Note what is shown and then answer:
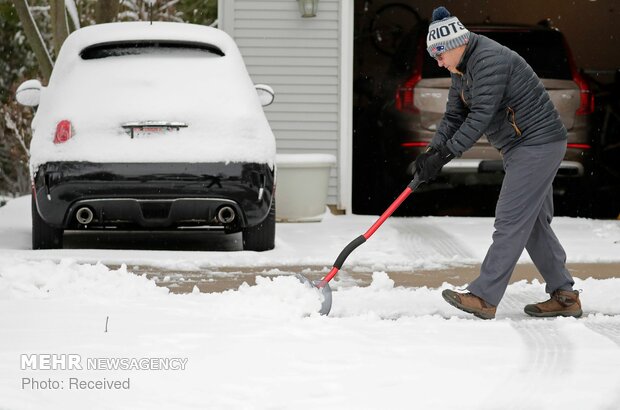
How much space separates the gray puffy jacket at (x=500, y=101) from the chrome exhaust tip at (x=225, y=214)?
8.25ft

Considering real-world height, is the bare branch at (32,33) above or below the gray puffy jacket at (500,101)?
below

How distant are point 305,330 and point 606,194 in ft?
34.2

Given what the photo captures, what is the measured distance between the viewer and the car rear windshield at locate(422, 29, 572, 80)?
12008 mm

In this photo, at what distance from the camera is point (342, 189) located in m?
12.6

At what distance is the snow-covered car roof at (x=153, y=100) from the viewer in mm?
8602

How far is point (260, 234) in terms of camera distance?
8.99 metres

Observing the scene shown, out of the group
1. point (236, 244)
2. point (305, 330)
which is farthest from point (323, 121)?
point (305, 330)

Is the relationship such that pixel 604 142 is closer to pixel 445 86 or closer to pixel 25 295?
pixel 445 86

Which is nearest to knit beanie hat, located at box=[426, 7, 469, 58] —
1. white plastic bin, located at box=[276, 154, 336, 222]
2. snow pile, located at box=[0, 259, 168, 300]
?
snow pile, located at box=[0, 259, 168, 300]

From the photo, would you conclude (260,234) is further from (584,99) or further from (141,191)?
(584,99)

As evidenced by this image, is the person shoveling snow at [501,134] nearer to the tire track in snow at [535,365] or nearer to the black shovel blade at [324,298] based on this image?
the tire track in snow at [535,365]

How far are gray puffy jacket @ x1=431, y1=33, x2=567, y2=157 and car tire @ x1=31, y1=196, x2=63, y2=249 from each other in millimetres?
3490

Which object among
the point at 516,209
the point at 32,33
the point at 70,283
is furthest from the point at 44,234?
the point at 32,33

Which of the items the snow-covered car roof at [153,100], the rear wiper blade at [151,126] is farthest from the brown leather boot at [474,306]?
the rear wiper blade at [151,126]
